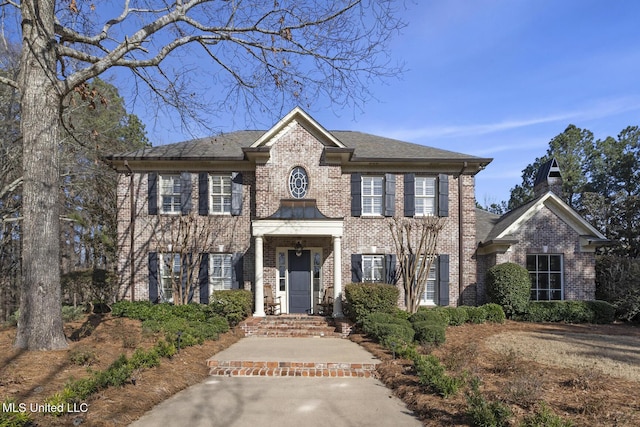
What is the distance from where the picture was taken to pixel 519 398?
205 inches

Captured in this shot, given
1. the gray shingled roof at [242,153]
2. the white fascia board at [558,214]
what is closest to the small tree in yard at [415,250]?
the gray shingled roof at [242,153]

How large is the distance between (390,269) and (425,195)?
298 cm

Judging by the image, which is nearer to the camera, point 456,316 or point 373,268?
point 456,316

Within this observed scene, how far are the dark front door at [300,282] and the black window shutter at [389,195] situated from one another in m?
3.15

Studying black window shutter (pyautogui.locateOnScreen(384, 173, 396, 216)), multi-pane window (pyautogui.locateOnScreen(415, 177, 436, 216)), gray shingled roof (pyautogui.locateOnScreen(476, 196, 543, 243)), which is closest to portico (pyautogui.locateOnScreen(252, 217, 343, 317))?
black window shutter (pyautogui.locateOnScreen(384, 173, 396, 216))

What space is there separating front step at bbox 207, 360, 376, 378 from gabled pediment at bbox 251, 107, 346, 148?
781 cm

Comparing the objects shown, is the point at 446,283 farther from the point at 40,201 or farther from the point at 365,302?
the point at 40,201

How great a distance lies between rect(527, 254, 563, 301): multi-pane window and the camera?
585 inches

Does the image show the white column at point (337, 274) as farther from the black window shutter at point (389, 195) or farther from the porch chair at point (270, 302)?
the black window shutter at point (389, 195)

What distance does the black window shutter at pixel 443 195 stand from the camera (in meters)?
14.8

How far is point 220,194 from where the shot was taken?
48.8ft

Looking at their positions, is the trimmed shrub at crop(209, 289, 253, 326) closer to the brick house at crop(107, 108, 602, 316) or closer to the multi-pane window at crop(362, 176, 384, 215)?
the brick house at crop(107, 108, 602, 316)


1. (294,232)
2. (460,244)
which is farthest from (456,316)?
(294,232)

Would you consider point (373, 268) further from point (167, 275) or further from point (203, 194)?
point (167, 275)
